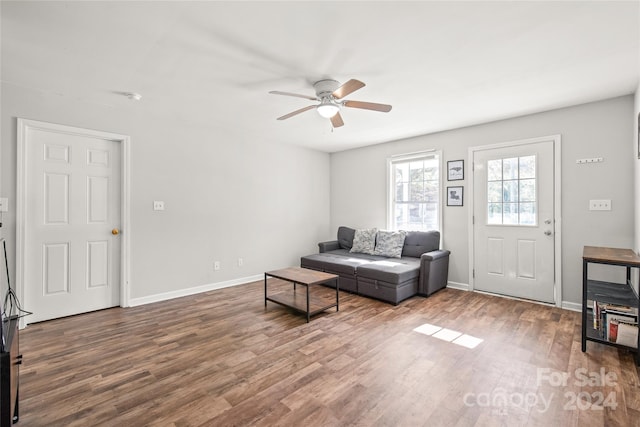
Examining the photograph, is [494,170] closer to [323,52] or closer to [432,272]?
[432,272]

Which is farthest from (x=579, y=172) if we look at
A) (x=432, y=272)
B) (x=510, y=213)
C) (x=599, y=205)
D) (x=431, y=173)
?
(x=432, y=272)

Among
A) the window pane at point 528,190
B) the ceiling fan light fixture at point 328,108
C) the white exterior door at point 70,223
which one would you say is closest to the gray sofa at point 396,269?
the window pane at point 528,190

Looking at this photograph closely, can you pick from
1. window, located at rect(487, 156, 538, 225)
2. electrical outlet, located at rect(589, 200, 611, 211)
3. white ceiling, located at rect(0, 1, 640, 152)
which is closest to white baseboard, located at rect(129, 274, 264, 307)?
white ceiling, located at rect(0, 1, 640, 152)

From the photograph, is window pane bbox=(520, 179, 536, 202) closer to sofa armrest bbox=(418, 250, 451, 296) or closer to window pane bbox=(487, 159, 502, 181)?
window pane bbox=(487, 159, 502, 181)

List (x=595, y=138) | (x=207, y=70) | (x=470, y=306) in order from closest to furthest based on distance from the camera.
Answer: (x=207, y=70) < (x=595, y=138) < (x=470, y=306)

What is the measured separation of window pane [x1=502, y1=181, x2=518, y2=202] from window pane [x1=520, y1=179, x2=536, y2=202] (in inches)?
2.7

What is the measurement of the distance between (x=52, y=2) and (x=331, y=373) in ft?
9.76

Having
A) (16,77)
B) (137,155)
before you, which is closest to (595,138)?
(137,155)

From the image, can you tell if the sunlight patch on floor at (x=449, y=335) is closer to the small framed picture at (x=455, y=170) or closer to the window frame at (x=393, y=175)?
the window frame at (x=393, y=175)

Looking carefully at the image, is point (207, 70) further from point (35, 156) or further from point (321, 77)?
point (35, 156)

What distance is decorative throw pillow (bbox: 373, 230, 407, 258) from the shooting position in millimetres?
4730

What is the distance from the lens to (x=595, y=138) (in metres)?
3.39

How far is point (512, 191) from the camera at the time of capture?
3.98 m

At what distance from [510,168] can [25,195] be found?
5.63m
